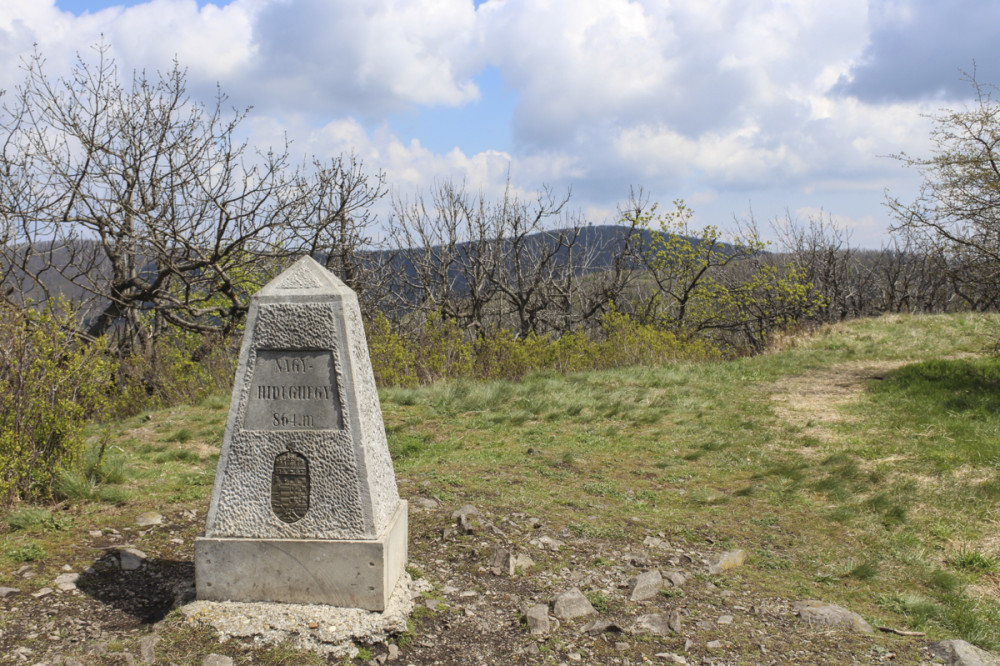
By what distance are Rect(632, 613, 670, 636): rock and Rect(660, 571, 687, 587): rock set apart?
1.40 ft

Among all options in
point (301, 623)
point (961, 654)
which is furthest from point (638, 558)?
point (301, 623)

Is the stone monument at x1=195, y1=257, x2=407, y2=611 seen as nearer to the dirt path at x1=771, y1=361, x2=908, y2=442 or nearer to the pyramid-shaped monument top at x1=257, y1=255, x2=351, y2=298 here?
the pyramid-shaped monument top at x1=257, y1=255, x2=351, y2=298

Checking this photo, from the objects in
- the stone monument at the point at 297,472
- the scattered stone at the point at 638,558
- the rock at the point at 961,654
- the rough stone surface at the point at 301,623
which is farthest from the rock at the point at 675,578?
the stone monument at the point at 297,472

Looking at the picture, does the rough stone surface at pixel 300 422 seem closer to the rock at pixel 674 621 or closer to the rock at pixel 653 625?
the rock at pixel 653 625

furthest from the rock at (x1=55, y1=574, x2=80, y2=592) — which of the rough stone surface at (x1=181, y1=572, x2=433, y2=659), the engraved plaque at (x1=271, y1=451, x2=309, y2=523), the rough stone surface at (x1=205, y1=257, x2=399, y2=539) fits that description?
the engraved plaque at (x1=271, y1=451, x2=309, y2=523)

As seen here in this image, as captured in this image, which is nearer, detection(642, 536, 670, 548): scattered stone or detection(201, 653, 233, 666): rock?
detection(201, 653, 233, 666): rock

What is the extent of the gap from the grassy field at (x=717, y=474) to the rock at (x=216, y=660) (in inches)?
4.7

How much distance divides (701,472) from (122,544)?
191 inches

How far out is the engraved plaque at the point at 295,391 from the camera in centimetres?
335

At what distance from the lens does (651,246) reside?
71.7 ft

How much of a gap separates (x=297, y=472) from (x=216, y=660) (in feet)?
2.85

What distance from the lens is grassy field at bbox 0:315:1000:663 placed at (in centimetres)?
413

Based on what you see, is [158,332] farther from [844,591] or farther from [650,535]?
[844,591]

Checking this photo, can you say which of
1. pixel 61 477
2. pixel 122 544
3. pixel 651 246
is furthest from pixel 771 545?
pixel 651 246
